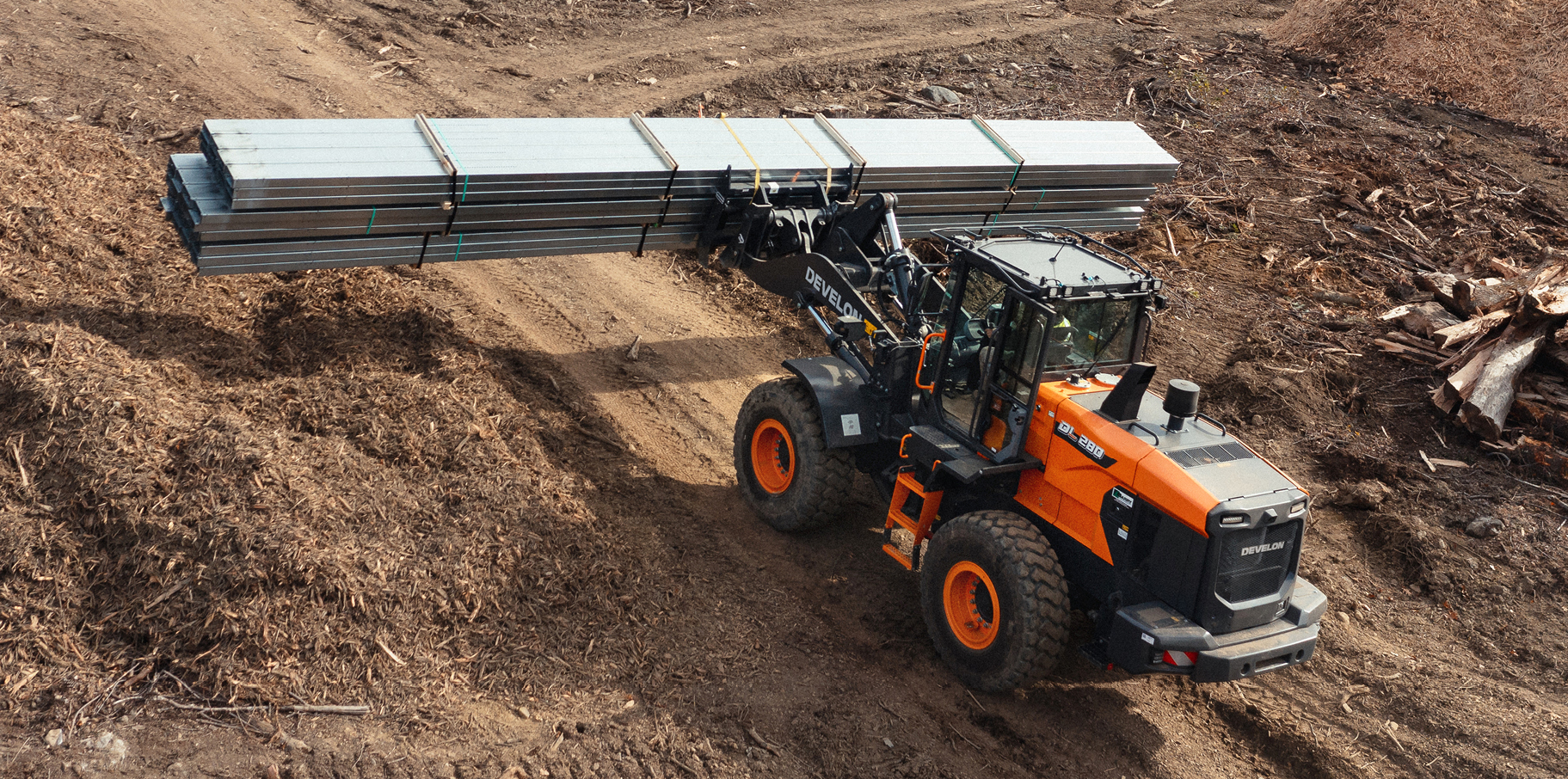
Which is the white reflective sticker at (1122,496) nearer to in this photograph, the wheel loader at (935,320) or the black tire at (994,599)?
the wheel loader at (935,320)

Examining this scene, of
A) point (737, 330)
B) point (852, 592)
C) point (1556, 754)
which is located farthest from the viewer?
point (737, 330)

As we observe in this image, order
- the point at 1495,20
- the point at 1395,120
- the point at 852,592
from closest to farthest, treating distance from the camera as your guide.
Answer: the point at 852,592
the point at 1395,120
the point at 1495,20

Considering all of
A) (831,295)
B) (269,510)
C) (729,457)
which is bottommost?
(729,457)

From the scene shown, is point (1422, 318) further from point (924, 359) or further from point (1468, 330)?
point (924, 359)

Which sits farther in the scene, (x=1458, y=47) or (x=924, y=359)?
(x=1458, y=47)

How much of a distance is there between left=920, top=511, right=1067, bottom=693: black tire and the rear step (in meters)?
0.33

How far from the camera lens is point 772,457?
34.0 ft

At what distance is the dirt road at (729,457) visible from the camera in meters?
7.72

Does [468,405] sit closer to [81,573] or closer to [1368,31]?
[81,573]

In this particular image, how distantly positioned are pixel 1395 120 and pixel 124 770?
20851 millimetres

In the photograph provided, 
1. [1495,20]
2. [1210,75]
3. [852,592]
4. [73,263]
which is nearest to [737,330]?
Answer: [852,592]

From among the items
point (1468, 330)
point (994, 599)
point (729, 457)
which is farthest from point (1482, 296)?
point (729, 457)

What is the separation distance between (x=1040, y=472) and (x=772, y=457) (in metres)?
2.88

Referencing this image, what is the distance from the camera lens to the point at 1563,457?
440 inches
